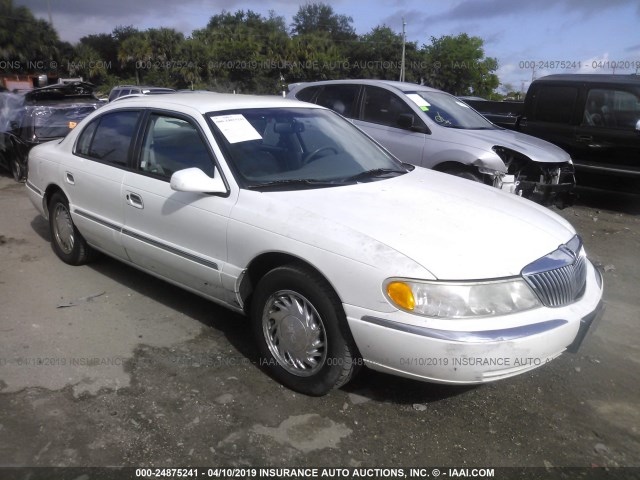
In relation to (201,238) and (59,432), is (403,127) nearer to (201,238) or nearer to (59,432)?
(201,238)

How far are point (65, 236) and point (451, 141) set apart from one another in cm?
433

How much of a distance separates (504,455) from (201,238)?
214cm

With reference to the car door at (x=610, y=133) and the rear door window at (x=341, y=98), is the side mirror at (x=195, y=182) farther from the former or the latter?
the car door at (x=610, y=133)

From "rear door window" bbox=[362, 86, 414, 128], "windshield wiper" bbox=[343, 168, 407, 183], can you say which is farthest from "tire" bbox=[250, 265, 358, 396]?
"rear door window" bbox=[362, 86, 414, 128]

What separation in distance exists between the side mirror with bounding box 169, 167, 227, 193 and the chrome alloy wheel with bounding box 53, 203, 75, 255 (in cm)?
Result: 214

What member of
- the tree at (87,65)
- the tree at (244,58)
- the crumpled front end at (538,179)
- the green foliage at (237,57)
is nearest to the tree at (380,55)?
the green foliage at (237,57)

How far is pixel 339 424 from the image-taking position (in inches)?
117

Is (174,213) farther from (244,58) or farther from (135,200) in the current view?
(244,58)

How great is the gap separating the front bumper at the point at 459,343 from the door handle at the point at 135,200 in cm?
194

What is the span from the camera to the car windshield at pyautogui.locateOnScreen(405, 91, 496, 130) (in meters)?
7.03

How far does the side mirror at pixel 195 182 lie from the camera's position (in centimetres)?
335

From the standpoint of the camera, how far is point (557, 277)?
9.69 ft

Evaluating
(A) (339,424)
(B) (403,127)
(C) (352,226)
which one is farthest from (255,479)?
(B) (403,127)

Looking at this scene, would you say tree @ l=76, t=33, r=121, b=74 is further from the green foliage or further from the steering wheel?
the steering wheel
